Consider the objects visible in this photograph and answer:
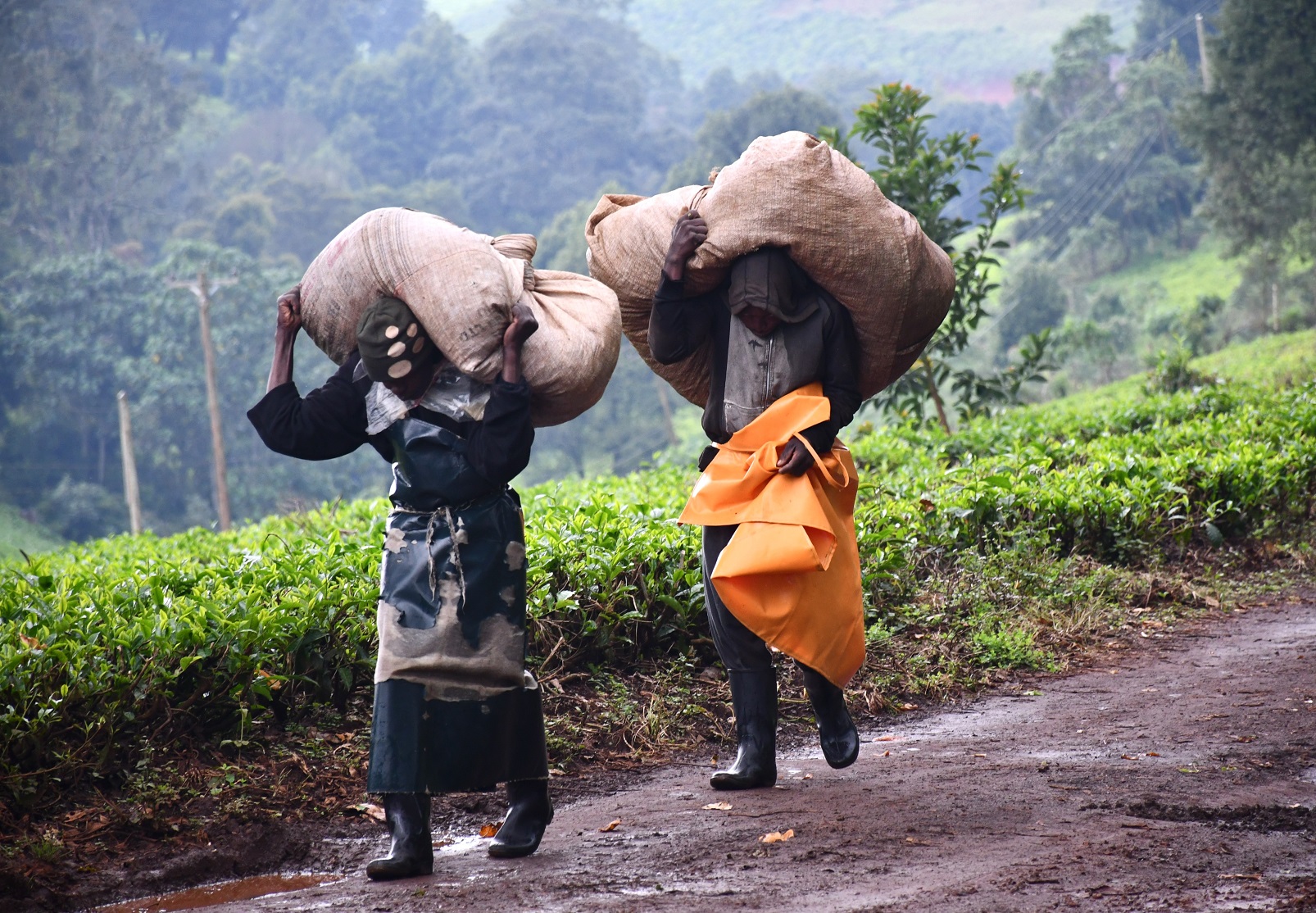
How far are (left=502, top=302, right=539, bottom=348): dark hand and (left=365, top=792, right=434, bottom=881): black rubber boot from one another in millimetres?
1206

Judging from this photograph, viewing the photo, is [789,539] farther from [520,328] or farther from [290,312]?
[290,312]

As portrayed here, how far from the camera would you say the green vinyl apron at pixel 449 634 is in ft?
10.5

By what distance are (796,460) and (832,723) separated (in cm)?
89

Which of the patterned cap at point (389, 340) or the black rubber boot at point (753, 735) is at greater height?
the patterned cap at point (389, 340)

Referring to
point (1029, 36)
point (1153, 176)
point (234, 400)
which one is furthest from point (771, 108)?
point (1029, 36)

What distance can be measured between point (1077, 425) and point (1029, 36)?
317 ft

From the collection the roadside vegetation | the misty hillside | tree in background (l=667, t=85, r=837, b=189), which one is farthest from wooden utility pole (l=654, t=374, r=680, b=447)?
the misty hillside

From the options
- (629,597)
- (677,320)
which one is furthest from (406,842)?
(629,597)

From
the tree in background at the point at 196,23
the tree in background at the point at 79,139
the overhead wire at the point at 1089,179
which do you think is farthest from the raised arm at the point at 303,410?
the tree in background at the point at 196,23

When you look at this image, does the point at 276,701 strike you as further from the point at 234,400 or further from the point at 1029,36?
the point at 1029,36

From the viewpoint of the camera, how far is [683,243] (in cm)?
382

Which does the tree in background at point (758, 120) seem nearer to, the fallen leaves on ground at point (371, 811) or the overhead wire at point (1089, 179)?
the overhead wire at point (1089, 179)

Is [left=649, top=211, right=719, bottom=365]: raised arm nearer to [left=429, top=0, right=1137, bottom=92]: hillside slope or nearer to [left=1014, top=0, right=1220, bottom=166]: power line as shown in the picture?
[left=1014, top=0, right=1220, bottom=166]: power line

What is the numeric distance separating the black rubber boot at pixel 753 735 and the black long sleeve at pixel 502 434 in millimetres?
1082
